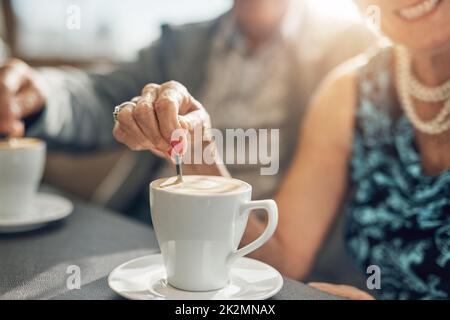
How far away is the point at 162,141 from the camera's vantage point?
1.27ft

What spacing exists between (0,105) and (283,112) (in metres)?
0.47

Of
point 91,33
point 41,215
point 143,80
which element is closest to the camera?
point 41,215

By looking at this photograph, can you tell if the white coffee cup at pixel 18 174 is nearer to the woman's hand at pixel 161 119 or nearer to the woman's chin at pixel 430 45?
the woman's hand at pixel 161 119

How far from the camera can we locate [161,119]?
14.8 inches

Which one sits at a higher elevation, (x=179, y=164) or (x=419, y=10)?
(x=419, y=10)

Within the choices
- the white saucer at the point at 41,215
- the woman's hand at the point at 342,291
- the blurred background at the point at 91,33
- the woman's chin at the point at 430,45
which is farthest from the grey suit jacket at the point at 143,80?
the woman's hand at the point at 342,291

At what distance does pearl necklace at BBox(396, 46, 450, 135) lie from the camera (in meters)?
0.58

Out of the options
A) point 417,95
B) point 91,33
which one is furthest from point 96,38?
point 417,95

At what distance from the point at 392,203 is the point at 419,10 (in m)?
0.22

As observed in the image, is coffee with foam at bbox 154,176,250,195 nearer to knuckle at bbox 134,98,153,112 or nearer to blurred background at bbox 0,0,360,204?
knuckle at bbox 134,98,153,112

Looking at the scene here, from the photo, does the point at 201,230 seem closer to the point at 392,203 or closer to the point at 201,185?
the point at 201,185

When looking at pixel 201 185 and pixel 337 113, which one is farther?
pixel 337 113

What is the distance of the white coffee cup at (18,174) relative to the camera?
56cm

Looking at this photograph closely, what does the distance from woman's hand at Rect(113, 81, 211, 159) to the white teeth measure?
265mm
